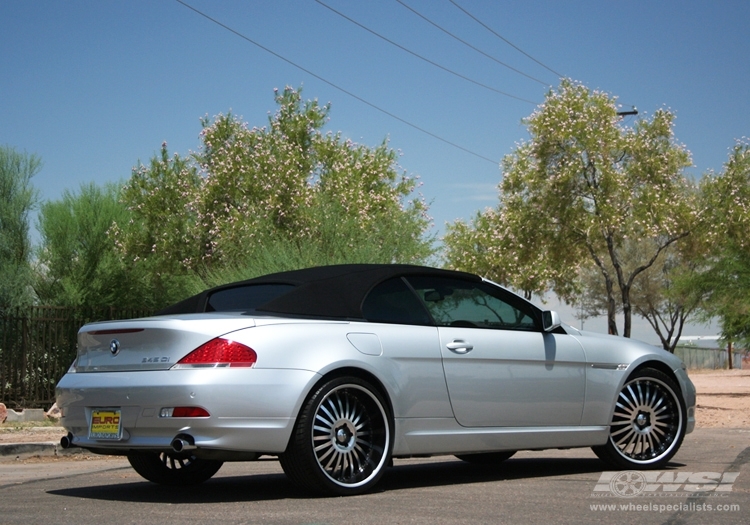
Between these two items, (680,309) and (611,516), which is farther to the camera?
(680,309)

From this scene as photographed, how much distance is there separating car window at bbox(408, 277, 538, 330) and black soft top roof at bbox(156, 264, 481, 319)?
0.27 feet

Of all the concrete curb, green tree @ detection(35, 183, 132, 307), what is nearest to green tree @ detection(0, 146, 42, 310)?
green tree @ detection(35, 183, 132, 307)

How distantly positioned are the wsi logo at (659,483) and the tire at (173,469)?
2.75 meters

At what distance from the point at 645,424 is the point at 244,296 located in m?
3.30

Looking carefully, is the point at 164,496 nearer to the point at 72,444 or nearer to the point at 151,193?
the point at 72,444

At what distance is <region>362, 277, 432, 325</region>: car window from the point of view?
711cm

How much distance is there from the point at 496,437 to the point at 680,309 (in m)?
52.5

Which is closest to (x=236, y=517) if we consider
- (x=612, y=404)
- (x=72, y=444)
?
(x=72, y=444)

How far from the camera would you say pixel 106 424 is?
21.4 feet

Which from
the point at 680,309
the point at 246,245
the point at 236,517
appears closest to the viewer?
the point at 236,517

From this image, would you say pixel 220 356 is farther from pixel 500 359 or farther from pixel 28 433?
pixel 28 433

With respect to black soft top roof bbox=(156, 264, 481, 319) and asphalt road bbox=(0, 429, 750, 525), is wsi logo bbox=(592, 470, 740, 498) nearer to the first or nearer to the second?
asphalt road bbox=(0, 429, 750, 525)

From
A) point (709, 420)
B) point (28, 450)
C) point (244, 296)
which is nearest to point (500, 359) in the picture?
point (244, 296)

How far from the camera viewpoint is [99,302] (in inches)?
1047
